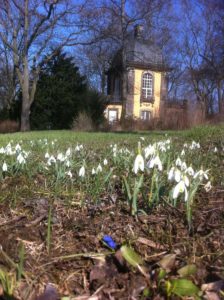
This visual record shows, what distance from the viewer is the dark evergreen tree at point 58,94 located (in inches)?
1038

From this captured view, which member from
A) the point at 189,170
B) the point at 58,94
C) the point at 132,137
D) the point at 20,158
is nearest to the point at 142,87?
the point at 58,94

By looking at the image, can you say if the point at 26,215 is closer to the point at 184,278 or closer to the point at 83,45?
the point at 184,278

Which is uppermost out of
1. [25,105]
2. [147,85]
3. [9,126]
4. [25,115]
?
[147,85]

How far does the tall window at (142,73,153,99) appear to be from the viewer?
4200cm

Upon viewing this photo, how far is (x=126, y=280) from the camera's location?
55.0 inches

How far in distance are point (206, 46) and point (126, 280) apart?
37977 millimetres

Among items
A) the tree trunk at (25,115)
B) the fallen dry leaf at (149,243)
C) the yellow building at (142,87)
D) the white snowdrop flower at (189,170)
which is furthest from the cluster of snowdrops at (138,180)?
the yellow building at (142,87)

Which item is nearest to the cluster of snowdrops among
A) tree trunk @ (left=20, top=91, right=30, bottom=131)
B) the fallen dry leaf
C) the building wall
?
the fallen dry leaf

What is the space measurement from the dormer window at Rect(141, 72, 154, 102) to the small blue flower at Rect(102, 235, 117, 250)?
133 ft

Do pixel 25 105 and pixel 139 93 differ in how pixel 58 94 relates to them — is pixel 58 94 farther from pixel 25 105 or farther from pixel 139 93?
pixel 139 93

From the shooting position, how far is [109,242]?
163 centimetres

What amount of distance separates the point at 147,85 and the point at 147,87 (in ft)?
0.74

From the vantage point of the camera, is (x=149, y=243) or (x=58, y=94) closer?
(x=149, y=243)

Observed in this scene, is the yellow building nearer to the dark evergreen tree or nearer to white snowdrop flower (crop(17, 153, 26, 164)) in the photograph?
the dark evergreen tree
